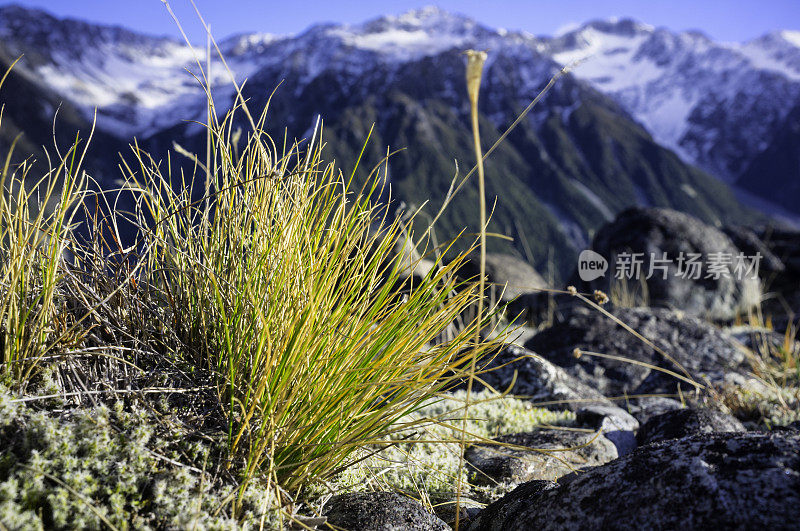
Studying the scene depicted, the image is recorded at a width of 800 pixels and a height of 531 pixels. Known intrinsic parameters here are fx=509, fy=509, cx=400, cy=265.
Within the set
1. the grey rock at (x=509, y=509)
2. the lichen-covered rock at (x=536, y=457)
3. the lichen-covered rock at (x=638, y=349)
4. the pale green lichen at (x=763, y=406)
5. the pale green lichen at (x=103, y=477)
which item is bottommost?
the lichen-covered rock at (x=638, y=349)

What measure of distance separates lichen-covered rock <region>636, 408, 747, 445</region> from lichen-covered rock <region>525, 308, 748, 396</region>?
1326 millimetres

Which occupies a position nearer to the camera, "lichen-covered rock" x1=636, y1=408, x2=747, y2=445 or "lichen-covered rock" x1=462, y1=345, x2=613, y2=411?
"lichen-covered rock" x1=636, y1=408, x2=747, y2=445

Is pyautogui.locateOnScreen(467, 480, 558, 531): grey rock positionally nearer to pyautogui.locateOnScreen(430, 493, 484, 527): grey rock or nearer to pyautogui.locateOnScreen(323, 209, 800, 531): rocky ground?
pyautogui.locateOnScreen(323, 209, 800, 531): rocky ground

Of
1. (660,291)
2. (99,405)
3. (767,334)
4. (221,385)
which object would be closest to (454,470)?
(221,385)

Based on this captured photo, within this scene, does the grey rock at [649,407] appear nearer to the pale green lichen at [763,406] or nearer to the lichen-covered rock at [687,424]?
the pale green lichen at [763,406]

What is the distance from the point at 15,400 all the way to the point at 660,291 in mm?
10565

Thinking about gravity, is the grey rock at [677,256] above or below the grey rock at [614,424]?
below

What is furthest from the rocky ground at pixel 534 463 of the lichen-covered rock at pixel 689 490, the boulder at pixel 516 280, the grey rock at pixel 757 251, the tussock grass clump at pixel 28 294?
the grey rock at pixel 757 251

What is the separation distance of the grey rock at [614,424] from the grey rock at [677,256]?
22.4 ft

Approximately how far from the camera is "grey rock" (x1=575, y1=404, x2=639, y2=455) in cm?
315

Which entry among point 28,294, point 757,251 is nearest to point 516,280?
point 757,251

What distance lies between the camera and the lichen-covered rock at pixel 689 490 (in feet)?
4.30

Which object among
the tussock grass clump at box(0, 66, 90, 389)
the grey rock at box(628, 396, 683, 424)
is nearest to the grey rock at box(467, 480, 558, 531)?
the tussock grass clump at box(0, 66, 90, 389)

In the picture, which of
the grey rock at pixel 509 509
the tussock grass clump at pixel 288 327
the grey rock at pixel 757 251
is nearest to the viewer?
the tussock grass clump at pixel 288 327
